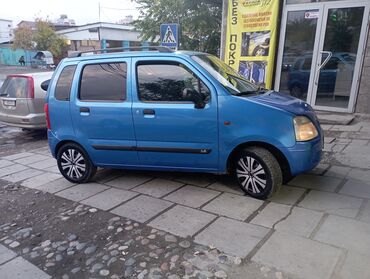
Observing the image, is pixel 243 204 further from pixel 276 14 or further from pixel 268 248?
pixel 276 14

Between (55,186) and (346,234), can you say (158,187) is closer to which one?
(55,186)

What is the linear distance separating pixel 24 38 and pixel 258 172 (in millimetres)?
43686

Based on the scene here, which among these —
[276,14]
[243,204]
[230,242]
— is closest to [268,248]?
[230,242]

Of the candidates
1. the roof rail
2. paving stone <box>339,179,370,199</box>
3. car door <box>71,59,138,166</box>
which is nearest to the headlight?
paving stone <box>339,179,370,199</box>

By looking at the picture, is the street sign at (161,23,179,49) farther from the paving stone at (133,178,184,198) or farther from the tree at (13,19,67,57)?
the tree at (13,19,67,57)

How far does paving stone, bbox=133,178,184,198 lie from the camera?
4462 millimetres

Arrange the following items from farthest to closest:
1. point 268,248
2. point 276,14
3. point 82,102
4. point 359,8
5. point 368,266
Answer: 1. point 276,14
2. point 359,8
3. point 82,102
4. point 268,248
5. point 368,266

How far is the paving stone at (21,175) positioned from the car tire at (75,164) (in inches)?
37.4

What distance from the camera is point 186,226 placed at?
11.7 feet

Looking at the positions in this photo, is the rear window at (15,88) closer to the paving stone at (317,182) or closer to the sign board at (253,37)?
the sign board at (253,37)

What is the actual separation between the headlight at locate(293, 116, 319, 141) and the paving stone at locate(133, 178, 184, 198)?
5.82 ft

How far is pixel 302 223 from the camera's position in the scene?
3.47 metres

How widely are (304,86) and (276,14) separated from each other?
1934mm

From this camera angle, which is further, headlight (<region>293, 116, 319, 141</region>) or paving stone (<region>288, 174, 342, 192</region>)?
paving stone (<region>288, 174, 342, 192</region>)
